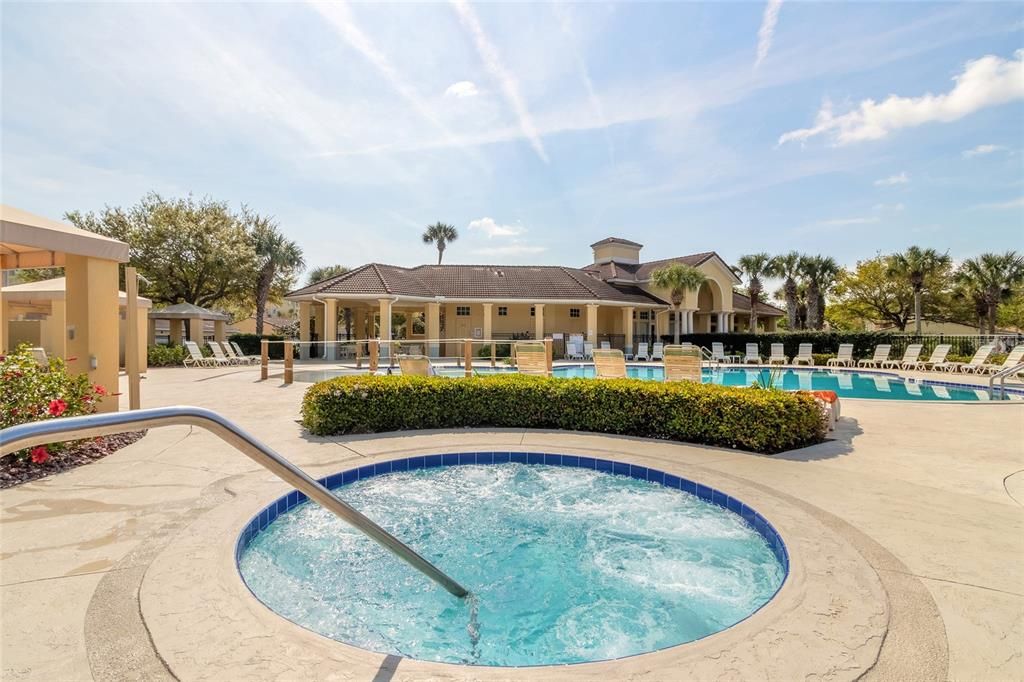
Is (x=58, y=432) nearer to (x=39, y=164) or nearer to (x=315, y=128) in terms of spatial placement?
(x=315, y=128)

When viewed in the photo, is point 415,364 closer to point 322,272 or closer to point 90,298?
point 90,298

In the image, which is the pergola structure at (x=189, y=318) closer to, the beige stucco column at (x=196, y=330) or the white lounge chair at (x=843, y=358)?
the beige stucco column at (x=196, y=330)

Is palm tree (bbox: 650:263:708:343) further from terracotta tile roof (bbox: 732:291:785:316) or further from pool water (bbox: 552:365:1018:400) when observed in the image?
pool water (bbox: 552:365:1018:400)

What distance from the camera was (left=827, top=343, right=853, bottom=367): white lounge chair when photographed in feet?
75.0

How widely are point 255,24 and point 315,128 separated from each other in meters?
2.83

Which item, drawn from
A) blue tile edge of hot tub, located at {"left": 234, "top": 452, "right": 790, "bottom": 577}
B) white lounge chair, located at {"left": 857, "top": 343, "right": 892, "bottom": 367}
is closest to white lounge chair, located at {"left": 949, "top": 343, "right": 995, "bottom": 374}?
white lounge chair, located at {"left": 857, "top": 343, "right": 892, "bottom": 367}

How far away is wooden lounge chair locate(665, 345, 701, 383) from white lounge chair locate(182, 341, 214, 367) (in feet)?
60.7

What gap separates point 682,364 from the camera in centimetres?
1022

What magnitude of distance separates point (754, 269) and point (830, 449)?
2947cm

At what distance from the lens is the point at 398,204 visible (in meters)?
18.0

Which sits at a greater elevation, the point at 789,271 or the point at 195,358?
the point at 789,271

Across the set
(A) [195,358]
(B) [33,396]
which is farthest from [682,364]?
(A) [195,358]

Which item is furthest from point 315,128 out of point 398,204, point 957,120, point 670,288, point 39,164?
point 670,288

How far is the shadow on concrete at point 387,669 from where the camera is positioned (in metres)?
2.23
